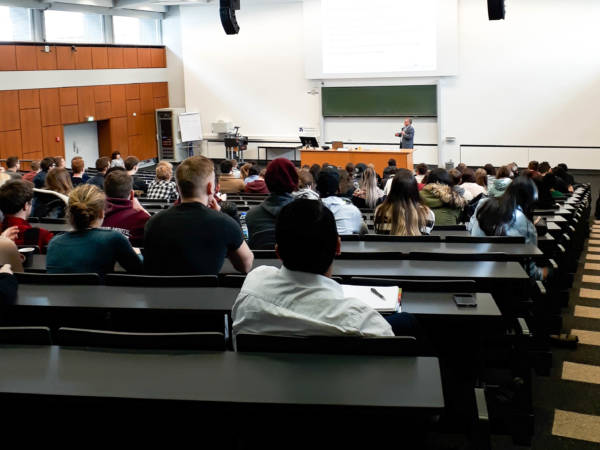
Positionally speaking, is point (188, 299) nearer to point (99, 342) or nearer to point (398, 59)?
point (99, 342)

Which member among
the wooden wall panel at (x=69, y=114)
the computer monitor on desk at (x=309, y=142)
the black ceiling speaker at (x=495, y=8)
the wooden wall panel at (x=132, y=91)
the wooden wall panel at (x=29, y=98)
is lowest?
the computer monitor on desk at (x=309, y=142)

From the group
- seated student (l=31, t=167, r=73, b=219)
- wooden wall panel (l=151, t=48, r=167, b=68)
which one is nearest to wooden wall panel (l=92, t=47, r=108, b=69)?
wooden wall panel (l=151, t=48, r=167, b=68)

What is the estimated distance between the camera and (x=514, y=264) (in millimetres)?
3330

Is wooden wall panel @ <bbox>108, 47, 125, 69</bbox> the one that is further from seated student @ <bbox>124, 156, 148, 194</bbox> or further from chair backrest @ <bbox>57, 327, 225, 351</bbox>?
chair backrest @ <bbox>57, 327, 225, 351</bbox>

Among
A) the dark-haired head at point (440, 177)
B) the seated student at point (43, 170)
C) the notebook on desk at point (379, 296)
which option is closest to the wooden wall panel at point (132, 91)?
the seated student at point (43, 170)

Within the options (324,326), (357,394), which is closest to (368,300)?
(324,326)

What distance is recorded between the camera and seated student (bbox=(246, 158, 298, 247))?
14.8ft

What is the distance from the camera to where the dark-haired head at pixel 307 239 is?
2127mm

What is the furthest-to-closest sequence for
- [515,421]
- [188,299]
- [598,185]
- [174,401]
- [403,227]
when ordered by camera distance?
[598,185] < [403,227] < [515,421] < [188,299] < [174,401]

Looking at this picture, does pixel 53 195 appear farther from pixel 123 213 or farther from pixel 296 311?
pixel 296 311

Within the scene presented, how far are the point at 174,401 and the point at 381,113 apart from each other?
14.9 m

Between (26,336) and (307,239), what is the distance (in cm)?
99

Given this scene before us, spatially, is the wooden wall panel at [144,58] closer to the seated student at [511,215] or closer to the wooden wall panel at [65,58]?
the wooden wall panel at [65,58]

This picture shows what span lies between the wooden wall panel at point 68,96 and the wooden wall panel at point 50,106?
0.13 meters
